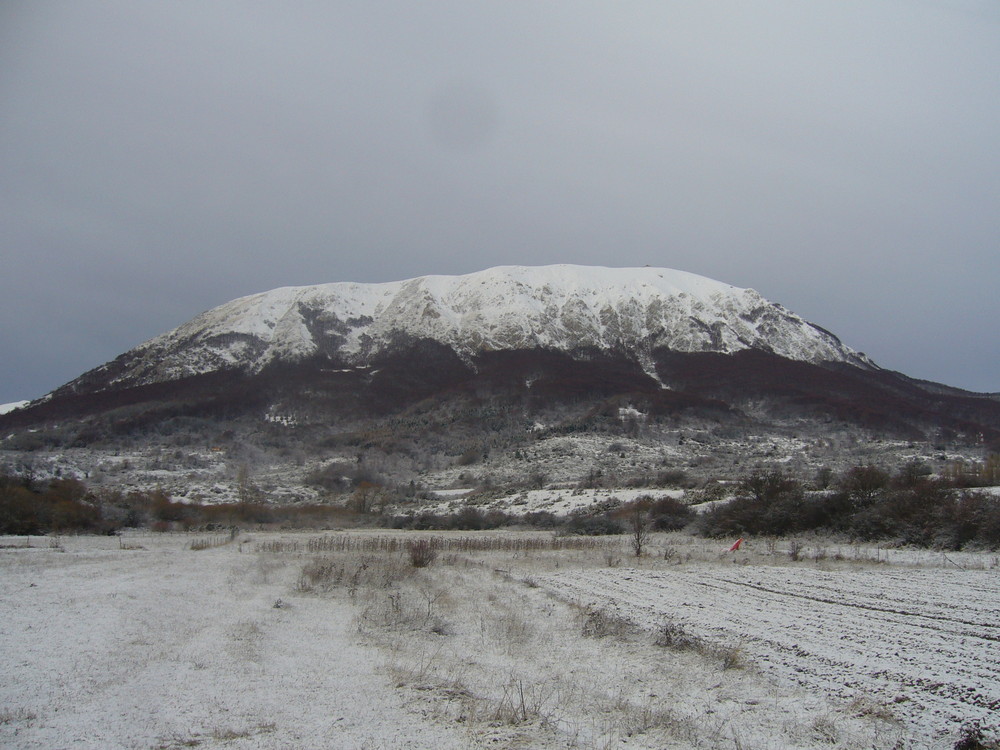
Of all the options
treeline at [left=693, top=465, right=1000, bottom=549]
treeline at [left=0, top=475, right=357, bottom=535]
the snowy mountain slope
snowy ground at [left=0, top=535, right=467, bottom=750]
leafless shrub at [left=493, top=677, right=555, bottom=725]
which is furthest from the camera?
the snowy mountain slope

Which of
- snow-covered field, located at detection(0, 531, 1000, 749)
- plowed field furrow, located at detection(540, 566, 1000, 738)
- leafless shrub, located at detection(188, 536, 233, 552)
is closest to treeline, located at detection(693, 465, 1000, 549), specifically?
snow-covered field, located at detection(0, 531, 1000, 749)

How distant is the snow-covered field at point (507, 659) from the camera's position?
259 inches

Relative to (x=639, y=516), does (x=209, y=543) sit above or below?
below

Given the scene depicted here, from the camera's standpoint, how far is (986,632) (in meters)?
9.23

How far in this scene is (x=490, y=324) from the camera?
489ft

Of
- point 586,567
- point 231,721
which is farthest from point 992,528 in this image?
point 231,721

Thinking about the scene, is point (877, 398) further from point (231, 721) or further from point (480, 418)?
point (231, 721)

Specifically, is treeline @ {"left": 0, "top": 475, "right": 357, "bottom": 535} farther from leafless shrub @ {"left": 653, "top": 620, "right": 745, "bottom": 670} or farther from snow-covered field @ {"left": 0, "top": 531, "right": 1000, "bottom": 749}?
leafless shrub @ {"left": 653, "top": 620, "right": 745, "bottom": 670}

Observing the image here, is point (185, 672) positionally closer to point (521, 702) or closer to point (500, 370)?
point (521, 702)

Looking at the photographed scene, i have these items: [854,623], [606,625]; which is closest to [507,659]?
[606,625]

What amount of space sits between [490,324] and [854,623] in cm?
13965

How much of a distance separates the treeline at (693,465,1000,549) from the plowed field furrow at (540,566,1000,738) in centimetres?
674

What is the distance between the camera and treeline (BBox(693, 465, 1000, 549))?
20906mm

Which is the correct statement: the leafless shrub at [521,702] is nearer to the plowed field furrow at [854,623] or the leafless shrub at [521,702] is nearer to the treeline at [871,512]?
the plowed field furrow at [854,623]
